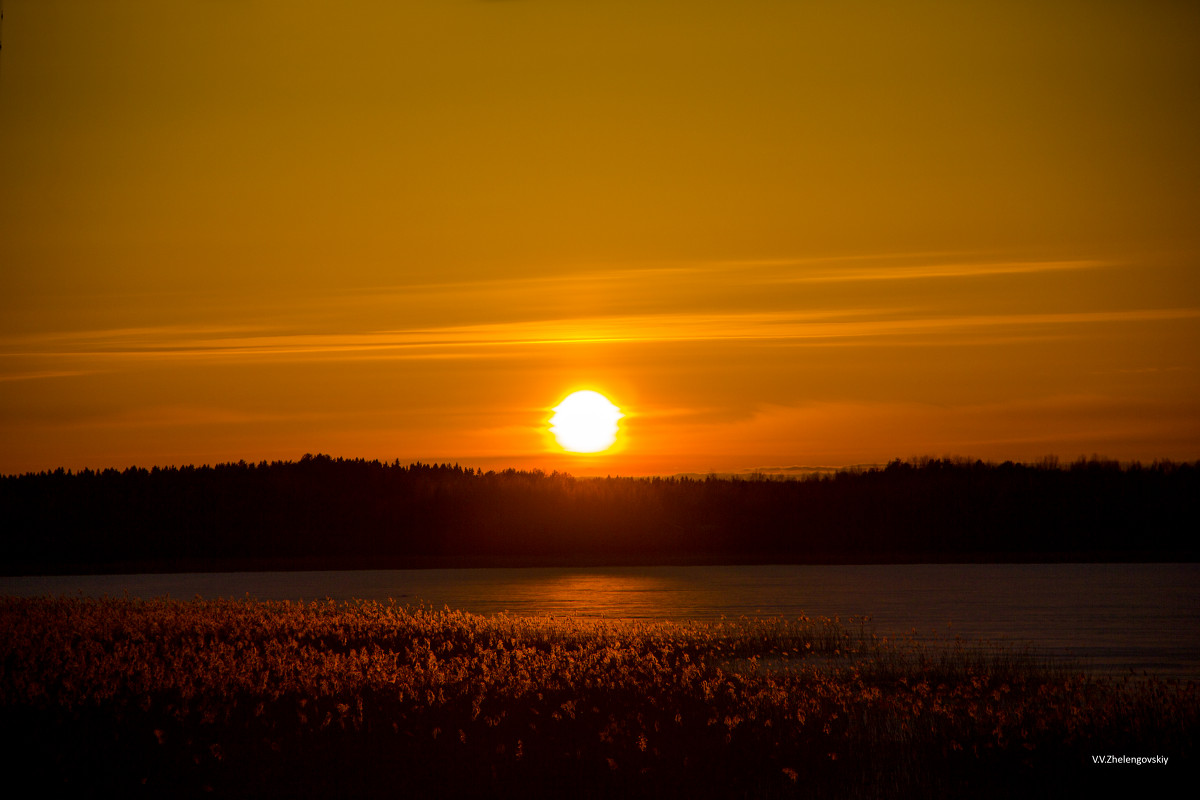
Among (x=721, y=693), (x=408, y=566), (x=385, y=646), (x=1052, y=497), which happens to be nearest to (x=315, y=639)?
(x=385, y=646)

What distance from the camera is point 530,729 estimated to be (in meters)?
18.2

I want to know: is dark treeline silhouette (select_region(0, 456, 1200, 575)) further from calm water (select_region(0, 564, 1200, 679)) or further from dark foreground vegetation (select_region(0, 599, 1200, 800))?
dark foreground vegetation (select_region(0, 599, 1200, 800))

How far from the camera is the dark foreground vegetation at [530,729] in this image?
51.6 ft

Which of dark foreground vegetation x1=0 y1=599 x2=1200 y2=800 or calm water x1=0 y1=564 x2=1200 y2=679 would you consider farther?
calm water x1=0 y1=564 x2=1200 y2=679

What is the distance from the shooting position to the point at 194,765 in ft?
52.6

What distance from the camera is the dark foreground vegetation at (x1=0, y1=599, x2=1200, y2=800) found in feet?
51.6

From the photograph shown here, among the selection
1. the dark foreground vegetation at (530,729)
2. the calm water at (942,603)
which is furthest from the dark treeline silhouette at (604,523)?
the dark foreground vegetation at (530,729)

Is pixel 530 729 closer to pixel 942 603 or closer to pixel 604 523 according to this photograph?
pixel 942 603

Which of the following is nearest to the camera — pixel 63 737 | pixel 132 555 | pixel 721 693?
pixel 63 737

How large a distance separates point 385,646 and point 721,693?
11.0 metres

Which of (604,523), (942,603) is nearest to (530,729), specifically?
(942,603)

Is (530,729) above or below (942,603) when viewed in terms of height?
above

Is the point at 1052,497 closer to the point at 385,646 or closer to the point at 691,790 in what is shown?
the point at 385,646

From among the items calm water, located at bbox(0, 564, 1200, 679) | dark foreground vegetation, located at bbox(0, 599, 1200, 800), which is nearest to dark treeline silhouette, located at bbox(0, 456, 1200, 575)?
calm water, located at bbox(0, 564, 1200, 679)
